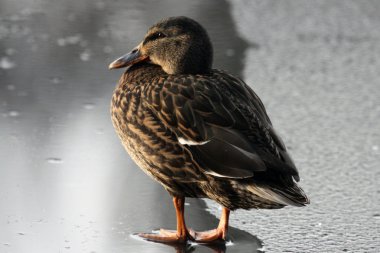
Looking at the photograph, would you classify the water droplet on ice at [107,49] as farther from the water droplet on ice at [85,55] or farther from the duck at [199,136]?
the duck at [199,136]

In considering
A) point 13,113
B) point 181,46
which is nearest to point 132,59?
point 181,46

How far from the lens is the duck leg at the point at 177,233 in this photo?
4.09 meters

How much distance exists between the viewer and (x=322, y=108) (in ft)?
20.0

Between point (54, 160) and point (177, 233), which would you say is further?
point (54, 160)

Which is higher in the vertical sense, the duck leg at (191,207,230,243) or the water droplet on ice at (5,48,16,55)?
the water droplet on ice at (5,48,16,55)

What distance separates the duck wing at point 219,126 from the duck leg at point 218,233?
1.16 feet

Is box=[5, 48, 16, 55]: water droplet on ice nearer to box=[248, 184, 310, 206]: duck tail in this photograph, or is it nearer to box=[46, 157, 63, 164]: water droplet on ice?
box=[46, 157, 63, 164]: water droplet on ice

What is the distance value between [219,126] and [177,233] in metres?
0.55

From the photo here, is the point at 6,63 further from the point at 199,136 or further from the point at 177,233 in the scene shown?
the point at 199,136

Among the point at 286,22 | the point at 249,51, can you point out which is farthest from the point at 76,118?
the point at 286,22

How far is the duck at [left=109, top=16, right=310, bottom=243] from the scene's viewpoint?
3.84 m

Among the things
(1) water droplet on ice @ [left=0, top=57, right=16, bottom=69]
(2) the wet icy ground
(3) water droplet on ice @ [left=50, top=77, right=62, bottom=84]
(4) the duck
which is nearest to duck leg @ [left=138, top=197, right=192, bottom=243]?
(4) the duck

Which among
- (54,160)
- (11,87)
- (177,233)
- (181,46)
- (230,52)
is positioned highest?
(181,46)

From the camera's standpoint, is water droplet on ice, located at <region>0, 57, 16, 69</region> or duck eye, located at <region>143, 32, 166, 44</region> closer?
duck eye, located at <region>143, 32, 166, 44</region>
